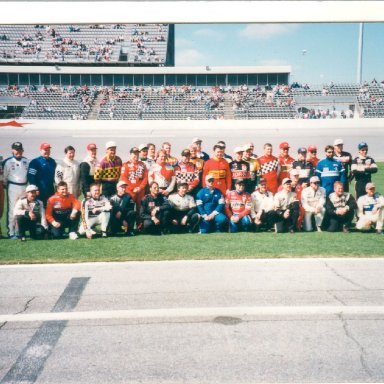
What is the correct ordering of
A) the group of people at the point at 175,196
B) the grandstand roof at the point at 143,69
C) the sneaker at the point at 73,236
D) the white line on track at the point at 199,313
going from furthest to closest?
the grandstand roof at the point at 143,69 < the group of people at the point at 175,196 < the sneaker at the point at 73,236 < the white line on track at the point at 199,313

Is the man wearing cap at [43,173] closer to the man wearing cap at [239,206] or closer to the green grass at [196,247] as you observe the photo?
the green grass at [196,247]

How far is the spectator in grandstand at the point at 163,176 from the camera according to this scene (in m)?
9.37

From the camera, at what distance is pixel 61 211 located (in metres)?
8.85

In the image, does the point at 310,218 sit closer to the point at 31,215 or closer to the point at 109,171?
the point at 109,171

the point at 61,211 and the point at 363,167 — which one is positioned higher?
the point at 363,167

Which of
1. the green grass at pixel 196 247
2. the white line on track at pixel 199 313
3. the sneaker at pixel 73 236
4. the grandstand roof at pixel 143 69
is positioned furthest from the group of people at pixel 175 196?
the grandstand roof at pixel 143 69

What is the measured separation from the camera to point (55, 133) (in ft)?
93.1

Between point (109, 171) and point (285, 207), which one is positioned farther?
point (109, 171)

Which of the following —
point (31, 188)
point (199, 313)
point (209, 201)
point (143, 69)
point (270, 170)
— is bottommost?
point (199, 313)

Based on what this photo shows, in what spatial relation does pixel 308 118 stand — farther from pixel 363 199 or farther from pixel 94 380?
pixel 94 380

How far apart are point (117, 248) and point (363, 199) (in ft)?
16.4

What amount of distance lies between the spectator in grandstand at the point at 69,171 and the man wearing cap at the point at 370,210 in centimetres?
577

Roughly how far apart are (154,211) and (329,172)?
3.71 m

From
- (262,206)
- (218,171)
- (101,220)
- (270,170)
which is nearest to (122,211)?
(101,220)
